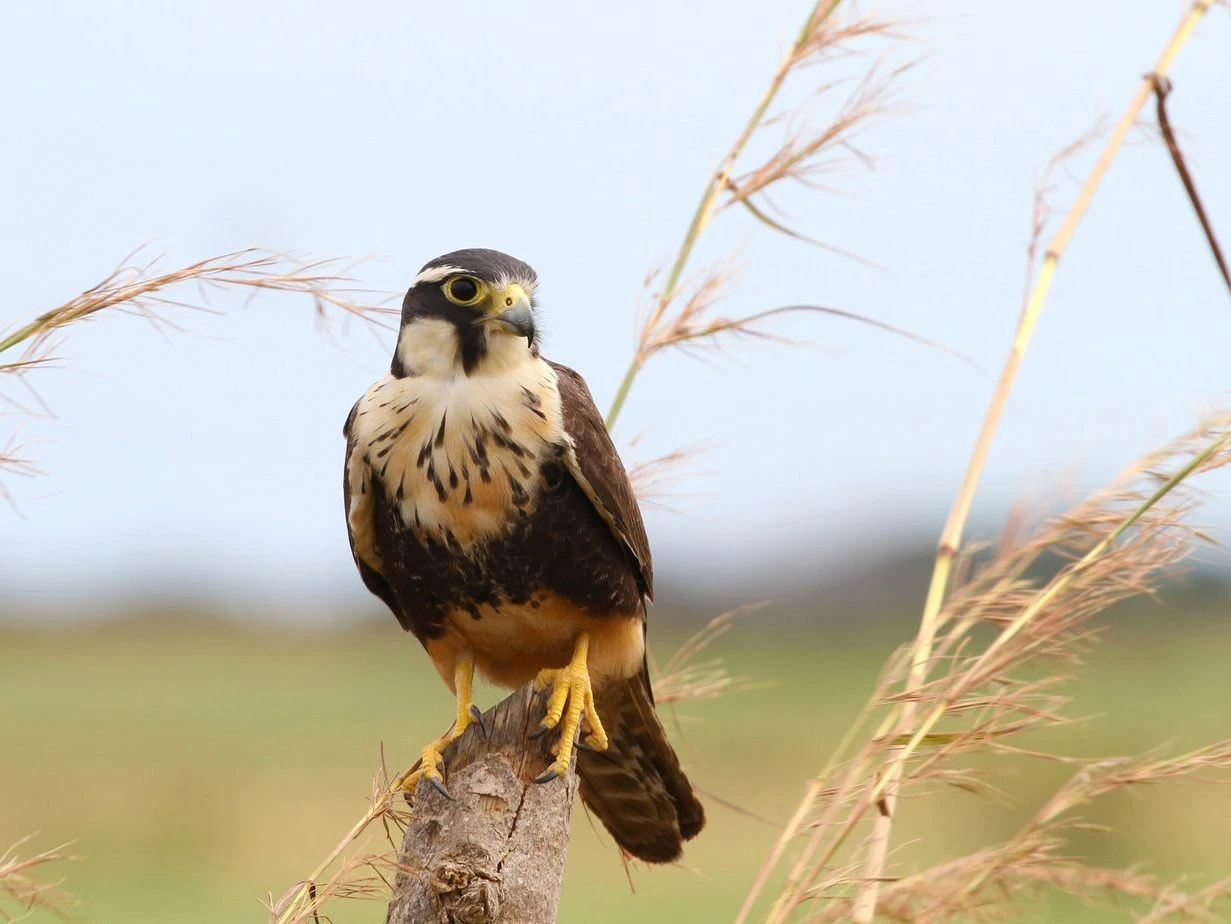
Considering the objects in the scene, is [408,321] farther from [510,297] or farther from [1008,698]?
[1008,698]

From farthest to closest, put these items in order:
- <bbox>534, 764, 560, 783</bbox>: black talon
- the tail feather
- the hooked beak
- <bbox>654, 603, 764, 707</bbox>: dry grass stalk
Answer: the tail feather < the hooked beak < <bbox>654, 603, 764, 707</bbox>: dry grass stalk < <bbox>534, 764, 560, 783</bbox>: black talon

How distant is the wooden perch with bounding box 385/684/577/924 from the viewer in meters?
2.20

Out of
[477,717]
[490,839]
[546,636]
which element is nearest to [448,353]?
[546,636]

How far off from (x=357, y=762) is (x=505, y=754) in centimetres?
1075

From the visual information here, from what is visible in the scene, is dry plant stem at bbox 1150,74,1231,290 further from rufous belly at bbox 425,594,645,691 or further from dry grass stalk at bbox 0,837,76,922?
dry grass stalk at bbox 0,837,76,922

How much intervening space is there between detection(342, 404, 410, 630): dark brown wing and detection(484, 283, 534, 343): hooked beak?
0.41 meters

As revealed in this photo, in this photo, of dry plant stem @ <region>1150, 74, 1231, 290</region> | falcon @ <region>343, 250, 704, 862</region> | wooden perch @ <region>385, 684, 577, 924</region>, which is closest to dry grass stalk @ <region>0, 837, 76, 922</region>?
wooden perch @ <region>385, 684, 577, 924</region>

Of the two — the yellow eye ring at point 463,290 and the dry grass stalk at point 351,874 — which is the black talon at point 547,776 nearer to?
the dry grass stalk at point 351,874

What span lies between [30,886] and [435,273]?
4.91 feet

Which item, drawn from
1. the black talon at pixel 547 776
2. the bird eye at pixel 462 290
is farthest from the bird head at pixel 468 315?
the black talon at pixel 547 776

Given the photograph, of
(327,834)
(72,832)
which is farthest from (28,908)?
(72,832)

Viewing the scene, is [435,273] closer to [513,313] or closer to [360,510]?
[513,313]

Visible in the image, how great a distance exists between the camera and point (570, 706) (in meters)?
2.71

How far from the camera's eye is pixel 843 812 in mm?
2150
